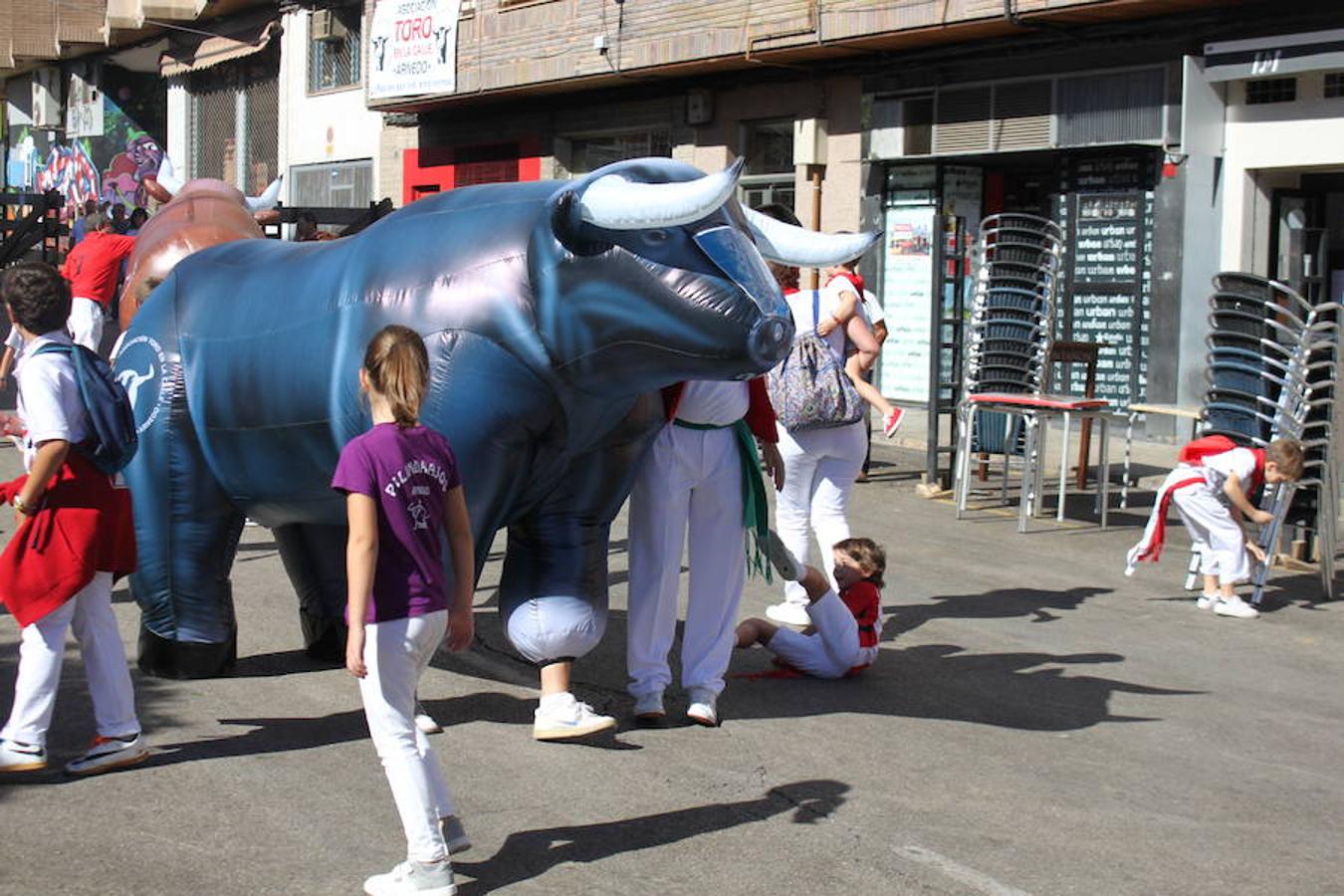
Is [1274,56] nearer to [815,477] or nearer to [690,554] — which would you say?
[815,477]

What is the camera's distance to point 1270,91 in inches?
591

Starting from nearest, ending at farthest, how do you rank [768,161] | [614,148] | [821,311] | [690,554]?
1. [690,554]
2. [821,311]
3. [768,161]
4. [614,148]

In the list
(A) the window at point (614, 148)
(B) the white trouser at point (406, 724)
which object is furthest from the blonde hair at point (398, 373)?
(A) the window at point (614, 148)

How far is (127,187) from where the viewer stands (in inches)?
1441

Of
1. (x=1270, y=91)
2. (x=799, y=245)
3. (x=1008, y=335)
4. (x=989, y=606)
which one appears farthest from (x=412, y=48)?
(x=799, y=245)

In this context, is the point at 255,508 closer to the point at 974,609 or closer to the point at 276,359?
the point at 276,359

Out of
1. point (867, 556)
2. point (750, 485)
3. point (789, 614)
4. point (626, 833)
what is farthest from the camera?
point (789, 614)

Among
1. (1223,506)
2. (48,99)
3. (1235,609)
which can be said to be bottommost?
(1235,609)

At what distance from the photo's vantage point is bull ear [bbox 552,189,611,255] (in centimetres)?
550

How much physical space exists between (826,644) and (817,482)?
1171 millimetres

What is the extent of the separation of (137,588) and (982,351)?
24.2 ft

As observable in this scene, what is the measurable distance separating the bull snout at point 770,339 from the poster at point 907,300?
42.8 feet

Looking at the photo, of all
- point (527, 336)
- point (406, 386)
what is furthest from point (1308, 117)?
point (406, 386)

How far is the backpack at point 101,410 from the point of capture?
5.41 metres
